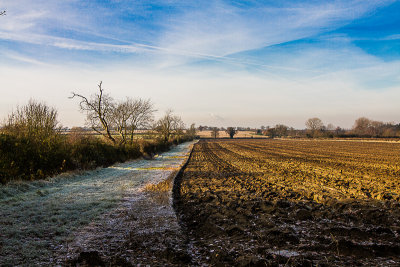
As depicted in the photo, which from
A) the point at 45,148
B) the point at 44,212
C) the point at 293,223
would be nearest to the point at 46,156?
the point at 45,148

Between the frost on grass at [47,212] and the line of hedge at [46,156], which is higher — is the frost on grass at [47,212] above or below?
below

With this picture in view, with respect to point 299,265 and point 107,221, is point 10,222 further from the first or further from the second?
point 299,265

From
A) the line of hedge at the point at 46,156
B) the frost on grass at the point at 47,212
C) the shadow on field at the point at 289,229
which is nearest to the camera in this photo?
the shadow on field at the point at 289,229

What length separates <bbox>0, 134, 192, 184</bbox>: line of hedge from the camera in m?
11.5

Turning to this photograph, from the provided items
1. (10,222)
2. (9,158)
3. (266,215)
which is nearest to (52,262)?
(10,222)

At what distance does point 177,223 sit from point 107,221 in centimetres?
191

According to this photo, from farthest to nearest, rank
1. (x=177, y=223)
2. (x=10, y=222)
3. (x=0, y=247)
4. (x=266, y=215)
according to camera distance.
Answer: (x=266, y=215) < (x=177, y=223) < (x=10, y=222) < (x=0, y=247)

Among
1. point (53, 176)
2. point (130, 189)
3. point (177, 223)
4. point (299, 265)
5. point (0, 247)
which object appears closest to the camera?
point (299, 265)

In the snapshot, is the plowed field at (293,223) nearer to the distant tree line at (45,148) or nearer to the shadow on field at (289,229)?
the shadow on field at (289,229)

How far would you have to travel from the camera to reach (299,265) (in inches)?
167

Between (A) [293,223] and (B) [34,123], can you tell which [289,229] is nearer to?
(A) [293,223]

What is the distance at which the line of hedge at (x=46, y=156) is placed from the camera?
11511mm

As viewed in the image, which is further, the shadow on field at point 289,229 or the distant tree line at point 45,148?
the distant tree line at point 45,148

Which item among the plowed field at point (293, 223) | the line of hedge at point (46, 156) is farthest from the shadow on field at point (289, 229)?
the line of hedge at point (46, 156)
